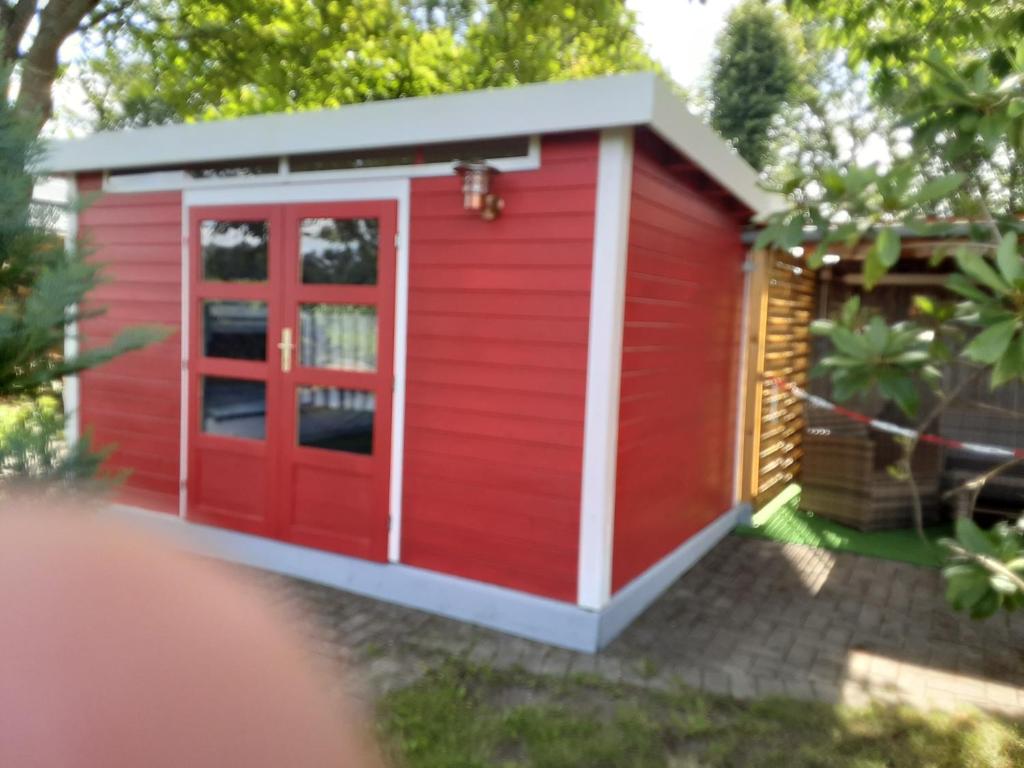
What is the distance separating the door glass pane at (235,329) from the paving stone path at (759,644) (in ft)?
4.84

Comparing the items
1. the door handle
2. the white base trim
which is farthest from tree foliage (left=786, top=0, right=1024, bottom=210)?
the door handle

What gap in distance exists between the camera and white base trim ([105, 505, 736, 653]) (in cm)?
428

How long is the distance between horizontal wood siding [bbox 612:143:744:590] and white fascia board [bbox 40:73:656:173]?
506 millimetres

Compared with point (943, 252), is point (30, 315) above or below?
below

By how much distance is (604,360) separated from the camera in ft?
13.5

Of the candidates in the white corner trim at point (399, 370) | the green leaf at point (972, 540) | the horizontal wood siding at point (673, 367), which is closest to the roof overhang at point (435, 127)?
the horizontal wood siding at point (673, 367)

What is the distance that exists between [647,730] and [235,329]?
353 cm

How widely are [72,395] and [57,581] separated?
597 cm

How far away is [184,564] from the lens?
870 millimetres

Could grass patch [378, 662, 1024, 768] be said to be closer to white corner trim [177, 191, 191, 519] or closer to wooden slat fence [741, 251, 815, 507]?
white corner trim [177, 191, 191, 519]

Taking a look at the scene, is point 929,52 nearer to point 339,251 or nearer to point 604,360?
point 604,360

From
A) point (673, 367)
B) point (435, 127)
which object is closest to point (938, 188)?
point (435, 127)

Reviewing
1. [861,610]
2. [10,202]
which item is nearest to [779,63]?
[861,610]

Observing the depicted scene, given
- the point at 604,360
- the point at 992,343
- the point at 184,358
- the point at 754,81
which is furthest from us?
the point at 754,81
